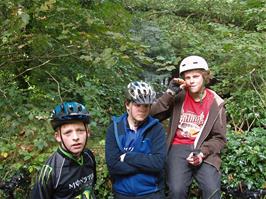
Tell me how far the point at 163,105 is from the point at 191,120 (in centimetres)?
36

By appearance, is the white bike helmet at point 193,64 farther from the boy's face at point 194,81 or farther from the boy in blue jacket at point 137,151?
the boy in blue jacket at point 137,151

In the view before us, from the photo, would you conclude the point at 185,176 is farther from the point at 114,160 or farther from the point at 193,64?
the point at 193,64

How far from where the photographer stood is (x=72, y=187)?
134 inches

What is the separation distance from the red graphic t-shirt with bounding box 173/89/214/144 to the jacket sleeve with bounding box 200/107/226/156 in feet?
0.46

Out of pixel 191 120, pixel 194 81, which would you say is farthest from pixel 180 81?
pixel 191 120

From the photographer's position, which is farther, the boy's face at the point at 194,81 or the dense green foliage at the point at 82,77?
the dense green foliage at the point at 82,77

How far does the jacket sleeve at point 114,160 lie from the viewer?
3943 mm

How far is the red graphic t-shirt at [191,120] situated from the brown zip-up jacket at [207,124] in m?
0.05

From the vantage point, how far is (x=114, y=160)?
4000mm

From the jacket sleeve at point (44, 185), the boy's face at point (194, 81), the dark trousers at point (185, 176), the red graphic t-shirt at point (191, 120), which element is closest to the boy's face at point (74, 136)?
the jacket sleeve at point (44, 185)

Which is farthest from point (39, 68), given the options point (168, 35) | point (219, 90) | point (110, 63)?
point (168, 35)

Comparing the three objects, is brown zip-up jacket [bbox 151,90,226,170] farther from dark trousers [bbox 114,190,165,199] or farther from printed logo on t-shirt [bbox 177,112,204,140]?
dark trousers [bbox 114,190,165,199]

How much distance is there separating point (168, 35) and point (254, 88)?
187 inches

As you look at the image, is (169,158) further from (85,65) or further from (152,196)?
(85,65)
